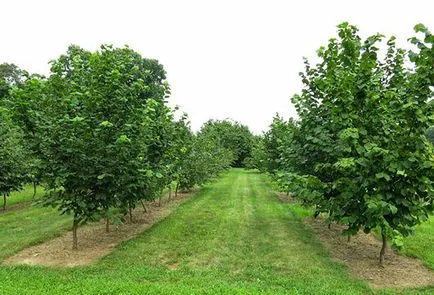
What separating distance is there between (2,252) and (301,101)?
304 inches

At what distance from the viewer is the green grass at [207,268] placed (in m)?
6.07

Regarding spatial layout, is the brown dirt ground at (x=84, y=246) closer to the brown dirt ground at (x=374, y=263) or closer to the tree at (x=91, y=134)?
the tree at (x=91, y=134)

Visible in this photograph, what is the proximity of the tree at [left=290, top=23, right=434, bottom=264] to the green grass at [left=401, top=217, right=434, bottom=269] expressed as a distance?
1308 millimetres

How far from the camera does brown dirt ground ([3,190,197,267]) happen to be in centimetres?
796

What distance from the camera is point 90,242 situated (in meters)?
9.64


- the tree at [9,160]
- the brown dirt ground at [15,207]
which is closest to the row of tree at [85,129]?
the tree at [9,160]

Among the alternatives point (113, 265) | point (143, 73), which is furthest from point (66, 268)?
point (143, 73)

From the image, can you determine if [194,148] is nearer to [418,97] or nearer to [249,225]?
[249,225]

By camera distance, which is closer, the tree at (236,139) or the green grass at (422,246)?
the green grass at (422,246)

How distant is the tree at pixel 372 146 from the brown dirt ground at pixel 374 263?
0.43 m

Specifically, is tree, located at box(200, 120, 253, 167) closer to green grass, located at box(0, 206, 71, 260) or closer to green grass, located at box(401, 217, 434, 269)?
green grass, located at box(0, 206, 71, 260)

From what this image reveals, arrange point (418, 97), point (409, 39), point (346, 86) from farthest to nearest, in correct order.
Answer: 1. point (346, 86)
2. point (418, 97)
3. point (409, 39)

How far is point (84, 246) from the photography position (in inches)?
363

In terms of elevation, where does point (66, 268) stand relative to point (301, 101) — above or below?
below
